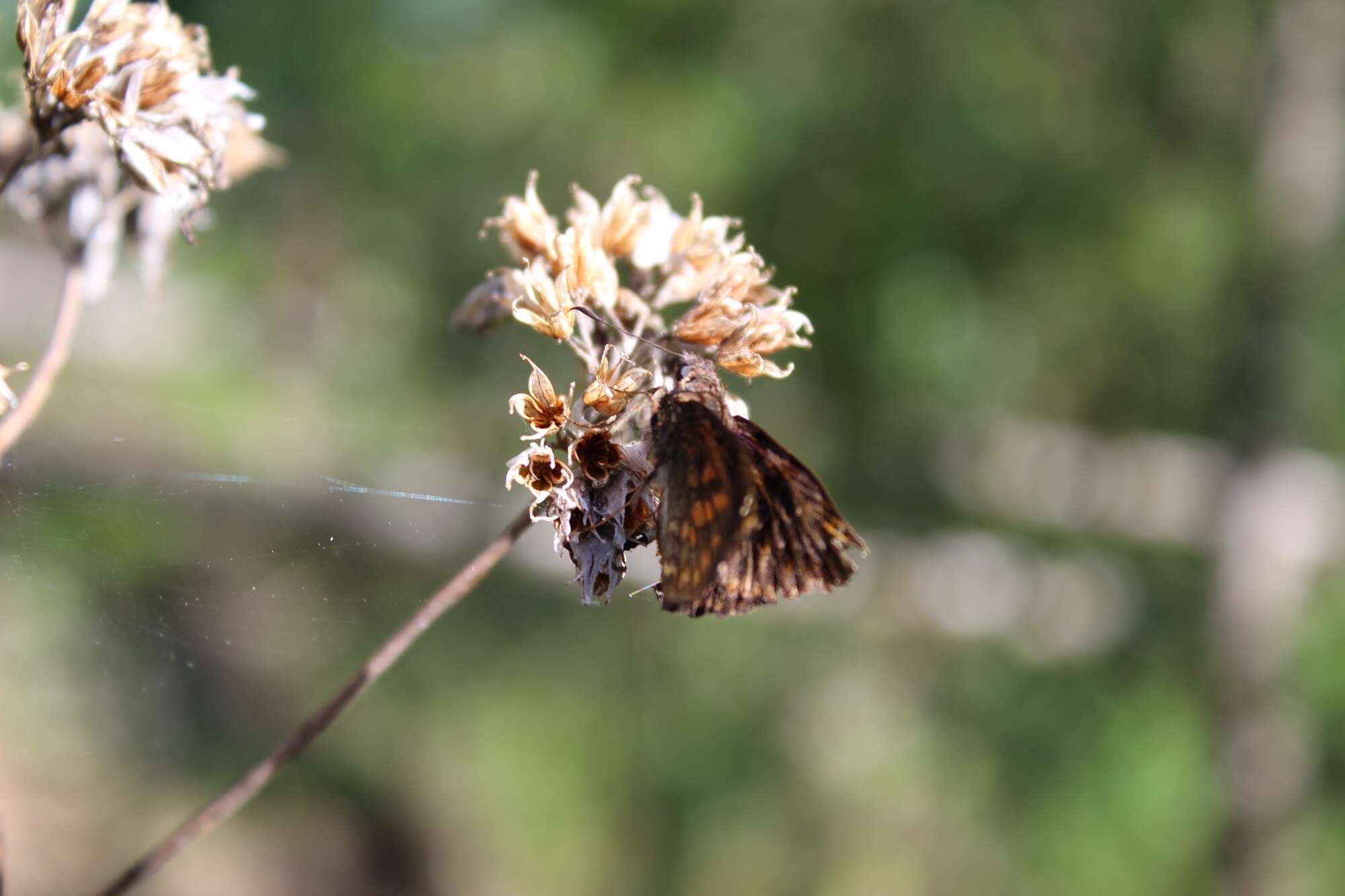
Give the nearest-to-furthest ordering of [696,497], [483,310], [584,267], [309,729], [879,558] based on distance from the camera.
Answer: [309,729] < [696,497] < [584,267] < [483,310] < [879,558]

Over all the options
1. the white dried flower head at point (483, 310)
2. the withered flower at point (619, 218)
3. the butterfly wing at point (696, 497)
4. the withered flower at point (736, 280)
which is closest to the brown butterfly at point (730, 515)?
the butterfly wing at point (696, 497)

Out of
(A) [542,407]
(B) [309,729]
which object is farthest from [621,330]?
(B) [309,729]

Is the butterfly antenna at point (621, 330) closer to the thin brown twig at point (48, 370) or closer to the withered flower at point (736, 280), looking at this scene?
the withered flower at point (736, 280)

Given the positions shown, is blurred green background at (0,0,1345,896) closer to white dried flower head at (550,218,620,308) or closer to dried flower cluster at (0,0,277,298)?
dried flower cluster at (0,0,277,298)

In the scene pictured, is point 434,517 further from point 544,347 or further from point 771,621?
point 771,621

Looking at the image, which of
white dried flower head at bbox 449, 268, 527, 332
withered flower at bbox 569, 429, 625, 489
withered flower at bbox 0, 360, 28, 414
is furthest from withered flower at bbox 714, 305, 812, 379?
withered flower at bbox 0, 360, 28, 414

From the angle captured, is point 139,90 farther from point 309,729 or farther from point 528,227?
point 309,729

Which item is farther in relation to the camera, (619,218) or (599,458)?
(619,218)
